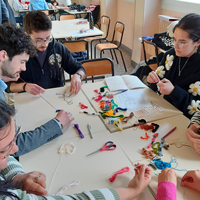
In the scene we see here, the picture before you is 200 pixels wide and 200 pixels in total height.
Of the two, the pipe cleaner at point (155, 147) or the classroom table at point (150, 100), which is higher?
the classroom table at point (150, 100)

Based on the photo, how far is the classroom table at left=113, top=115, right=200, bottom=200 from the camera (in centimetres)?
86

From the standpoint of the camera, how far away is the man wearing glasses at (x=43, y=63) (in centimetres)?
157

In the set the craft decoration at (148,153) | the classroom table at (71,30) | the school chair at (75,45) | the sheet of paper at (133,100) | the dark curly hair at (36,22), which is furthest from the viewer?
the classroom table at (71,30)

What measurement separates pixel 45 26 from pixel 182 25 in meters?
1.08

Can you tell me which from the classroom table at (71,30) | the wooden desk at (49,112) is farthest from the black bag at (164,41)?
the wooden desk at (49,112)

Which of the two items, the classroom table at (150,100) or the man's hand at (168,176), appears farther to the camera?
the classroom table at (150,100)

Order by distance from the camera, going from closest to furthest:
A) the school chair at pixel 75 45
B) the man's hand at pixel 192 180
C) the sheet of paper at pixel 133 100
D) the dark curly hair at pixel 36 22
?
the man's hand at pixel 192 180, the sheet of paper at pixel 133 100, the dark curly hair at pixel 36 22, the school chair at pixel 75 45

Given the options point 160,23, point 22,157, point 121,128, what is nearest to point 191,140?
point 121,128

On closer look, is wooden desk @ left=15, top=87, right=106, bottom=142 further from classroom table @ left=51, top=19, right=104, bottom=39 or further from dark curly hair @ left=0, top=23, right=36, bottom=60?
classroom table @ left=51, top=19, right=104, bottom=39

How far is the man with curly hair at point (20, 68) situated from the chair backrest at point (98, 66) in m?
0.82

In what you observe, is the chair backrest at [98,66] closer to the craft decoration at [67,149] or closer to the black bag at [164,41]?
the black bag at [164,41]

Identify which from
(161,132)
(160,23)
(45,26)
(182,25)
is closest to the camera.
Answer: (161,132)

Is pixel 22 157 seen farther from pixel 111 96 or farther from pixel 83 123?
pixel 111 96

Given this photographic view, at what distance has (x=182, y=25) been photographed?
144cm
